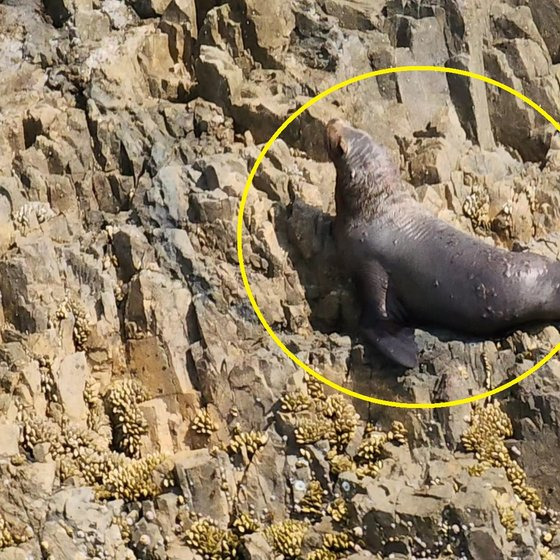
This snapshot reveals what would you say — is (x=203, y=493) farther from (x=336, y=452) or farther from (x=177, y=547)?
(x=336, y=452)

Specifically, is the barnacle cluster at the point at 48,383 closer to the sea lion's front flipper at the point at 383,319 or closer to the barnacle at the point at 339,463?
the barnacle at the point at 339,463

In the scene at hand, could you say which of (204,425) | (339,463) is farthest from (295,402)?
(204,425)

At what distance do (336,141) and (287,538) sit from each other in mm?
6344

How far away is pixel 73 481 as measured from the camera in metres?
14.3

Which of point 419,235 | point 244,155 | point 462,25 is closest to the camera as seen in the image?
point 419,235

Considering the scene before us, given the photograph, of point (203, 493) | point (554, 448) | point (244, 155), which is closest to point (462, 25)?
point (244, 155)

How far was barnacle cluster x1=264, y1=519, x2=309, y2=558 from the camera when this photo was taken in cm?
1354

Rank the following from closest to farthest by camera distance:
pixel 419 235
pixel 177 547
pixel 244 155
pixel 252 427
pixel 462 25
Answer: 1. pixel 177 547
2. pixel 252 427
3. pixel 419 235
4. pixel 244 155
5. pixel 462 25

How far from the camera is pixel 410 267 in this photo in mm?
15578

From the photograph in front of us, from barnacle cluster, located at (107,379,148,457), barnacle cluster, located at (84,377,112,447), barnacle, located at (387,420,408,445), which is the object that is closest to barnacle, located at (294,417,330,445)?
barnacle, located at (387,420,408,445)

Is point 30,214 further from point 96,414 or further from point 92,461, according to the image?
point 92,461

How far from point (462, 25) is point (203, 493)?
9.81 m

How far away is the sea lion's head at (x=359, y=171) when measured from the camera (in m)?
16.5

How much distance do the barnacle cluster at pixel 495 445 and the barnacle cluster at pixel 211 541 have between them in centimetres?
315
